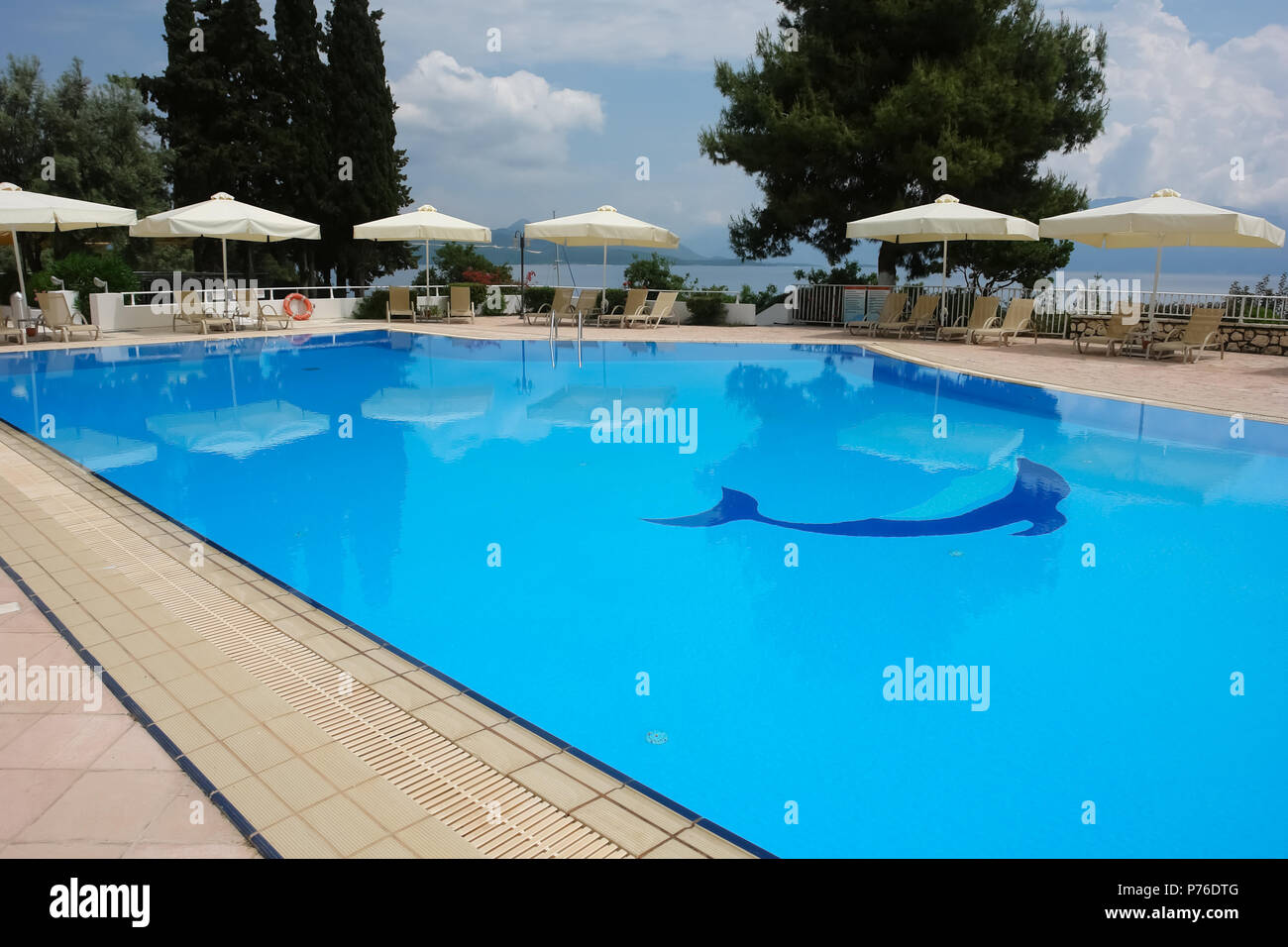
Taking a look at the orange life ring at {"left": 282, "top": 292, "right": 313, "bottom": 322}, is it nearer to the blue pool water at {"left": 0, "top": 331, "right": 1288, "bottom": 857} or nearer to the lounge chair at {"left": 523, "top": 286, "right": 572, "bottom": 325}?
the lounge chair at {"left": 523, "top": 286, "right": 572, "bottom": 325}

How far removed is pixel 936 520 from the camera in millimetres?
6137

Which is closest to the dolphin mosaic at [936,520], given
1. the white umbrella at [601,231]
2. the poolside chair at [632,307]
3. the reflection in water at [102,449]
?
the reflection in water at [102,449]

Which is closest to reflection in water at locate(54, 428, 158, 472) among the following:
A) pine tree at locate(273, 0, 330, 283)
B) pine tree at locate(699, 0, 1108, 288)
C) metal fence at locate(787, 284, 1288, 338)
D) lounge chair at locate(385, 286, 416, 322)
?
lounge chair at locate(385, 286, 416, 322)

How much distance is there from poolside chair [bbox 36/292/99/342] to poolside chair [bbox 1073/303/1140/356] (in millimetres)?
16961

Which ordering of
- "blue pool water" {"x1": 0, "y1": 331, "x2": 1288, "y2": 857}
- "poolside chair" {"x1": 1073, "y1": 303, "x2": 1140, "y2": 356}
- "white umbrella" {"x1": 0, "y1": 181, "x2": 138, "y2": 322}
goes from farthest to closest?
"poolside chair" {"x1": 1073, "y1": 303, "x2": 1140, "y2": 356}, "white umbrella" {"x1": 0, "y1": 181, "x2": 138, "y2": 322}, "blue pool water" {"x1": 0, "y1": 331, "x2": 1288, "y2": 857}

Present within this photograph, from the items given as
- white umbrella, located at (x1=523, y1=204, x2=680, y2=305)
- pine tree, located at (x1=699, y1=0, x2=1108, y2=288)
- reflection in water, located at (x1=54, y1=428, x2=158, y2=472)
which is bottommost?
reflection in water, located at (x1=54, y1=428, x2=158, y2=472)

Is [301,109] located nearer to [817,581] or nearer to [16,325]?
[16,325]

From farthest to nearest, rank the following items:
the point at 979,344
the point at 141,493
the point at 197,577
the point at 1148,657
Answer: the point at 979,344
the point at 141,493
the point at 197,577
the point at 1148,657

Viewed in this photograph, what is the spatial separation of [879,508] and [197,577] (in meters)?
4.58

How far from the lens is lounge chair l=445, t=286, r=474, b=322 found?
62.2ft

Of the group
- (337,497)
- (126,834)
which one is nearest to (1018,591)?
(126,834)

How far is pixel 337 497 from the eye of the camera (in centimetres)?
647

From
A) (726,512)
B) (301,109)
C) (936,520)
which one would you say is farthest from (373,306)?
(936,520)
